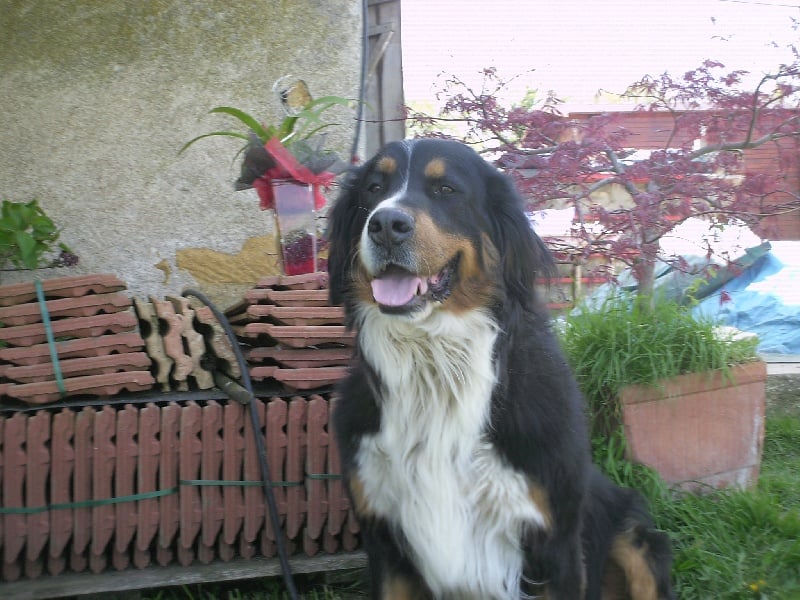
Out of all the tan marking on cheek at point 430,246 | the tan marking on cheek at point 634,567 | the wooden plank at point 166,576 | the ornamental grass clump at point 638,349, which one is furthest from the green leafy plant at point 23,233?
the tan marking on cheek at point 634,567

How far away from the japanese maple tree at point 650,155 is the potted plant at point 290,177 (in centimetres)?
113

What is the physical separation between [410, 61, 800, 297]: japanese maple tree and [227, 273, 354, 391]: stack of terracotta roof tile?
136 cm

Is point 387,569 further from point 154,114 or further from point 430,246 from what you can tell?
point 154,114

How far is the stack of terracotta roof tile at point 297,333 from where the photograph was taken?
301 cm

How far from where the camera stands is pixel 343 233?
2.77m

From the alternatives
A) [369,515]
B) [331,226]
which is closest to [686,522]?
[369,515]

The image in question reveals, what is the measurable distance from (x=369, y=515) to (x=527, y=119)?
7.74 feet

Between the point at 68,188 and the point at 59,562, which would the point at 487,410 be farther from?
the point at 68,188

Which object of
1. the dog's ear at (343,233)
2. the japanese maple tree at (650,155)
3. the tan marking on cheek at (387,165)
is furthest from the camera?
the japanese maple tree at (650,155)

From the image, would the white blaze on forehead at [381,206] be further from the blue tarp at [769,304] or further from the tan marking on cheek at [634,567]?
the blue tarp at [769,304]

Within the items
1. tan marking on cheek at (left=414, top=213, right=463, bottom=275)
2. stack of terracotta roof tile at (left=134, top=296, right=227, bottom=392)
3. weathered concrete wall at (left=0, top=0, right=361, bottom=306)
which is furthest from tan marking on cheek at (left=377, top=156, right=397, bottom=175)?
weathered concrete wall at (left=0, top=0, right=361, bottom=306)

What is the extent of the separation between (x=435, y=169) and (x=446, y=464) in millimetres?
947

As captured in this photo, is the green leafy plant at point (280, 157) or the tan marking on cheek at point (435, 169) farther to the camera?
the green leafy plant at point (280, 157)

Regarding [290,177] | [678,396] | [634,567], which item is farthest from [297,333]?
[678,396]
